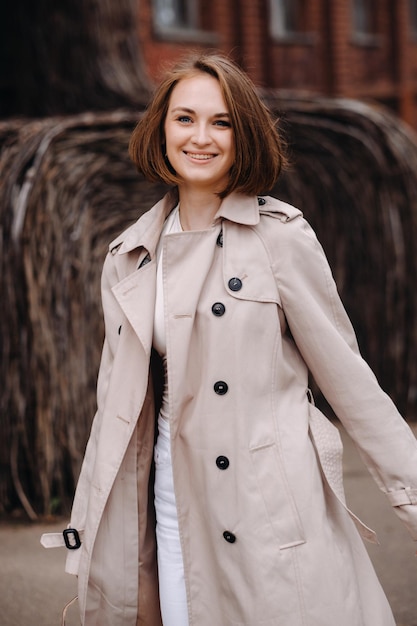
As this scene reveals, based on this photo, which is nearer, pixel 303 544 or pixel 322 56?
pixel 303 544


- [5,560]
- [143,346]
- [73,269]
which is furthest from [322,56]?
[143,346]

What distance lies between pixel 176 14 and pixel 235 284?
8.77 m

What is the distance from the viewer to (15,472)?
4398 millimetres

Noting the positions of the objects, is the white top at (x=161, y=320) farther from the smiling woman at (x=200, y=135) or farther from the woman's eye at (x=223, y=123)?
the woman's eye at (x=223, y=123)

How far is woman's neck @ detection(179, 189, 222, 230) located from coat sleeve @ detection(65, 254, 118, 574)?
26 cm

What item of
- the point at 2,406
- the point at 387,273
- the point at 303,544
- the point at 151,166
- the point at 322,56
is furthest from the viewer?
the point at 322,56

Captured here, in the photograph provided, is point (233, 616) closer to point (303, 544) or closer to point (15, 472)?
point (303, 544)

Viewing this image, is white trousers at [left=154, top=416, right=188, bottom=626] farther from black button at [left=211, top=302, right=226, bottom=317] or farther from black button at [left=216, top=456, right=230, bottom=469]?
black button at [left=211, top=302, right=226, bottom=317]

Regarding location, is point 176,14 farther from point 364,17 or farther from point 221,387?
point 221,387

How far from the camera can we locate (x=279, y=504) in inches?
89.3

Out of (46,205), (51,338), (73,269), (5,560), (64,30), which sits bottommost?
(5,560)

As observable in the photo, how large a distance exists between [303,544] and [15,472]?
2.43m

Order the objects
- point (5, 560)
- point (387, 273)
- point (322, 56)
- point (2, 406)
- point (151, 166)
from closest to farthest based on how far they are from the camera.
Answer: point (151, 166) < point (5, 560) < point (2, 406) < point (387, 273) < point (322, 56)

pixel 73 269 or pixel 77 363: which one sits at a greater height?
pixel 73 269
